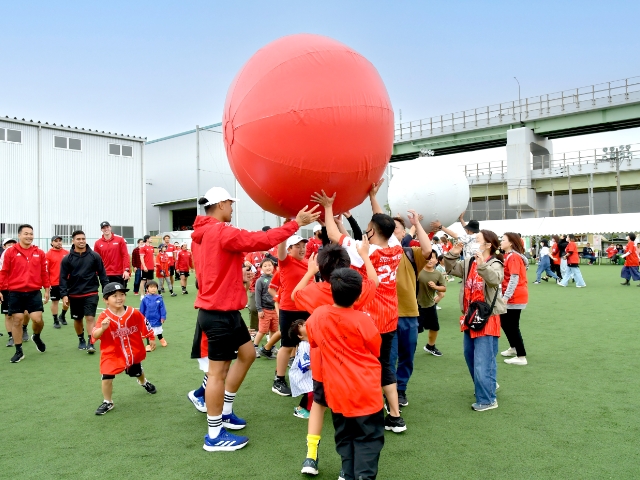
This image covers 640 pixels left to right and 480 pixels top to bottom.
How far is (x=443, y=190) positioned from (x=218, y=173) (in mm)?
29167

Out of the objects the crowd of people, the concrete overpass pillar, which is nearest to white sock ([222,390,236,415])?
the crowd of people

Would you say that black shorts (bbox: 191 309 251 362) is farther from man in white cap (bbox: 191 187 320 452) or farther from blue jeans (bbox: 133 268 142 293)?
blue jeans (bbox: 133 268 142 293)

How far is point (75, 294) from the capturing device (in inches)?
285

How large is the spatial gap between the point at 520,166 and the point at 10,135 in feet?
111

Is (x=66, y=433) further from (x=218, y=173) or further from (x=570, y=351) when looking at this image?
(x=218, y=173)

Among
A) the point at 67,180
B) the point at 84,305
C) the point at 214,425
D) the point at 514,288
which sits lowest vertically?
the point at 214,425

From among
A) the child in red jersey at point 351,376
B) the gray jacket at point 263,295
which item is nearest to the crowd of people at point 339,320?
the child in red jersey at point 351,376

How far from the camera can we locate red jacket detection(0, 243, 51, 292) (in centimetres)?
696

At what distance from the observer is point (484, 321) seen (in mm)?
4316

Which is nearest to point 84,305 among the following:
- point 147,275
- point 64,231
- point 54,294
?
point 54,294

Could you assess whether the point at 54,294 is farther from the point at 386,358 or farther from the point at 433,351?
the point at 386,358

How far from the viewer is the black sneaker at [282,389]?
4.95 meters

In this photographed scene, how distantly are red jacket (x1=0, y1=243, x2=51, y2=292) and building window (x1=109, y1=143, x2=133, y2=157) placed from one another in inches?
882

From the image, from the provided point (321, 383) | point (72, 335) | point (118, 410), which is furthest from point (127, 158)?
point (321, 383)
